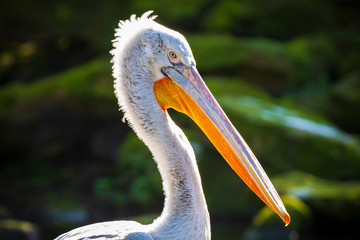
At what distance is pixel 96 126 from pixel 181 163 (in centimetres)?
868

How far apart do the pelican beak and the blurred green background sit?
4.97 meters

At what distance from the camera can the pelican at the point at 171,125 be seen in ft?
12.3

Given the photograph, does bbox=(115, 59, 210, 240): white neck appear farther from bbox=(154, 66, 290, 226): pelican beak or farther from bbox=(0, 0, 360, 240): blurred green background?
bbox=(0, 0, 360, 240): blurred green background

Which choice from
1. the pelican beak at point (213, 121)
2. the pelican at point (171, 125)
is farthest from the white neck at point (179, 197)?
the pelican beak at point (213, 121)

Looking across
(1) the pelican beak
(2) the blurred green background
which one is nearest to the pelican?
(1) the pelican beak

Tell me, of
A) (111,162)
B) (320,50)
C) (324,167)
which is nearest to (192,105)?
(324,167)

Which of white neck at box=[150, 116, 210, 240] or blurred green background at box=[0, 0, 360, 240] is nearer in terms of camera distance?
white neck at box=[150, 116, 210, 240]

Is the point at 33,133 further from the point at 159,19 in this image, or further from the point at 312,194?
the point at 312,194

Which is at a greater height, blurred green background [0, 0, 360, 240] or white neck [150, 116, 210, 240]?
blurred green background [0, 0, 360, 240]

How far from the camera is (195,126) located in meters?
10.6

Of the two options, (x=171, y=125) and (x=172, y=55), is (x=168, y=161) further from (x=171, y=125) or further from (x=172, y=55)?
(x=172, y=55)

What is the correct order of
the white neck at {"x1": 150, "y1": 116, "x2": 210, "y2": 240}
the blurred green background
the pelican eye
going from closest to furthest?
the white neck at {"x1": 150, "y1": 116, "x2": 210, "y2": 240}, the pelican eye, the blurred green background

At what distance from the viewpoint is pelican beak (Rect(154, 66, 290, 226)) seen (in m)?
3.82

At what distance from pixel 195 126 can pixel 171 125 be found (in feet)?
22.1
